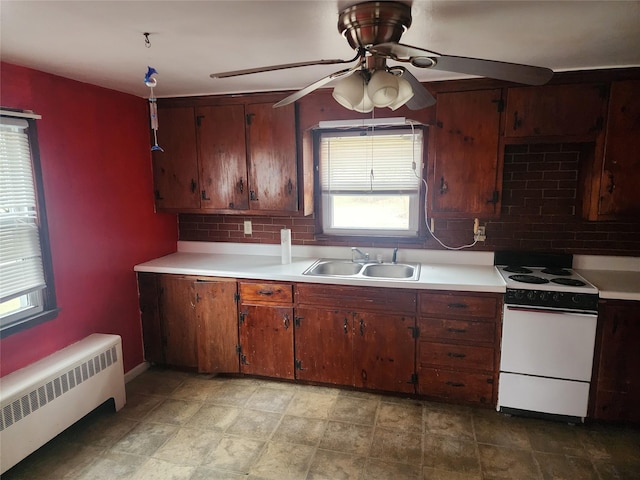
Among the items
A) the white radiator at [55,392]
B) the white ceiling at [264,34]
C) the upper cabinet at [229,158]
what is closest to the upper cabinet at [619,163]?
the white ceiling at [264,34]

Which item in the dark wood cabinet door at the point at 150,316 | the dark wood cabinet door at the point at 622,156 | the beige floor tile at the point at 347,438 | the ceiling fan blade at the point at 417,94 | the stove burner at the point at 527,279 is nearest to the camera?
the ceiling fan blade at the point at 417,94

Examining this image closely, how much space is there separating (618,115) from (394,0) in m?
1.89

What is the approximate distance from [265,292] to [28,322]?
145cm

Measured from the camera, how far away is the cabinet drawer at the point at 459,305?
8.60 feet

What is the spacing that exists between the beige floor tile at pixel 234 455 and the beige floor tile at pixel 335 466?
0.35 metres

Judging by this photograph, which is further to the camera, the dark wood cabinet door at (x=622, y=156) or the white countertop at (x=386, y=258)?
the white countertop at (x=386, y=258)

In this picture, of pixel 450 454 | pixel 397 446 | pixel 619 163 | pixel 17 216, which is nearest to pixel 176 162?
pixel 17 216

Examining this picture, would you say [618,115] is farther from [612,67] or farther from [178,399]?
[178,399]

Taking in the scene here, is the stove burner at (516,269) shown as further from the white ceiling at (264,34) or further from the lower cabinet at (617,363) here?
the white ceiling at (264,34)

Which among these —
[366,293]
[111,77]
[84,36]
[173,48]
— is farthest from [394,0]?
[111,77]

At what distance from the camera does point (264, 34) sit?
1880mm

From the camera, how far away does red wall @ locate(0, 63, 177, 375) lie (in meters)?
2.45

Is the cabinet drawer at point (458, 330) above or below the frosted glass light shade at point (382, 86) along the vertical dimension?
below

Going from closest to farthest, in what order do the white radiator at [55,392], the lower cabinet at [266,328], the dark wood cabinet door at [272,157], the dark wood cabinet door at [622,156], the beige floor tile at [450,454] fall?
the white radiator at [55,392]
the beige floor tile at [450,454]
the dark wood cabinet door at [622,156]
the lower cabinet at [266,328]
the dark wood cabinet door at [272,157]
